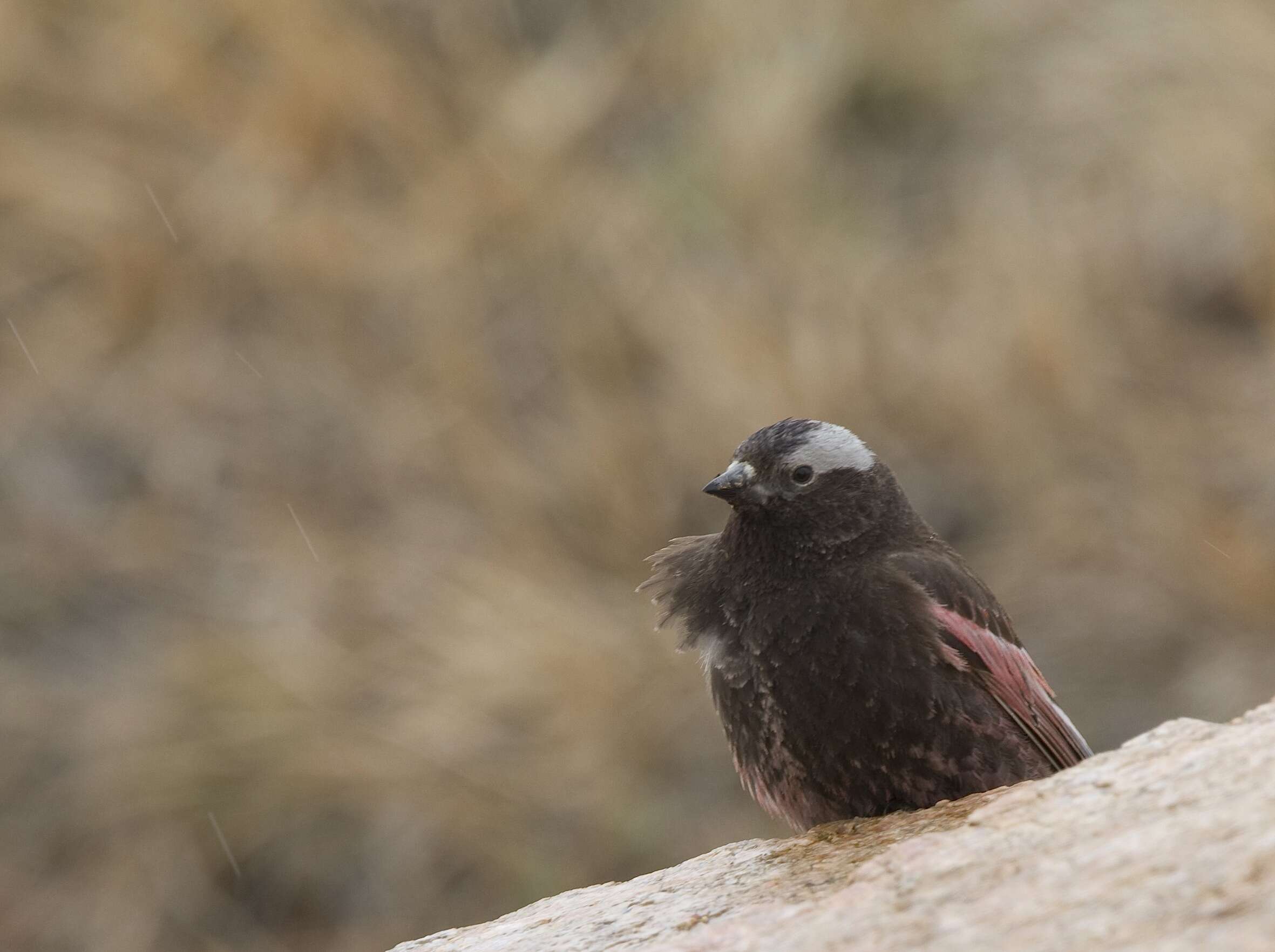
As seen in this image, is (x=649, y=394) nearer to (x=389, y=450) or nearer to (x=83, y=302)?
(x=389, y=450)

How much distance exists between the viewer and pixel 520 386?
7848 millimetres

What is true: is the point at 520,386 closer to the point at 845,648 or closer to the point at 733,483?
the point at 733,483

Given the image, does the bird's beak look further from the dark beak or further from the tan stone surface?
the tan stone surface

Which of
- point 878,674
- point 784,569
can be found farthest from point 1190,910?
point 784,569

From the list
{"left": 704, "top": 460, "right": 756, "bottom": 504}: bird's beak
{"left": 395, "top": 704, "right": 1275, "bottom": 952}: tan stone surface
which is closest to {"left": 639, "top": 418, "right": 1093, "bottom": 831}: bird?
{"left": 704, "top": 460, "right": 756, "bottom": 504}: bird's beak

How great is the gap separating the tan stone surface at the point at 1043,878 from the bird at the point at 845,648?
0.19 m

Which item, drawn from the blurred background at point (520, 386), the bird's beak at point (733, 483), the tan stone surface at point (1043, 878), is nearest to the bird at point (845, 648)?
the bird's beak at point (733, 483)

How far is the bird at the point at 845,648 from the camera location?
343cm

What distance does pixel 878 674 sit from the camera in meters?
3.43

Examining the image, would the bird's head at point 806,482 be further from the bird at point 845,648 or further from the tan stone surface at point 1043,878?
the tan stone surface at point 1043,878

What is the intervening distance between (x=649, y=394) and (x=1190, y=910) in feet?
18.7

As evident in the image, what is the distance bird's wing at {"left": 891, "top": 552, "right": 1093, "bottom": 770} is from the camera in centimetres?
359

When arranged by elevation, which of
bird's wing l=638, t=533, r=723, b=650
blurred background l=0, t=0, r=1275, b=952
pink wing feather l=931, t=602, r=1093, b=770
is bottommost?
pink wing feather l=931, t=602, r=1093, b=770

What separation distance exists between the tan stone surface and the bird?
0.63 ft
